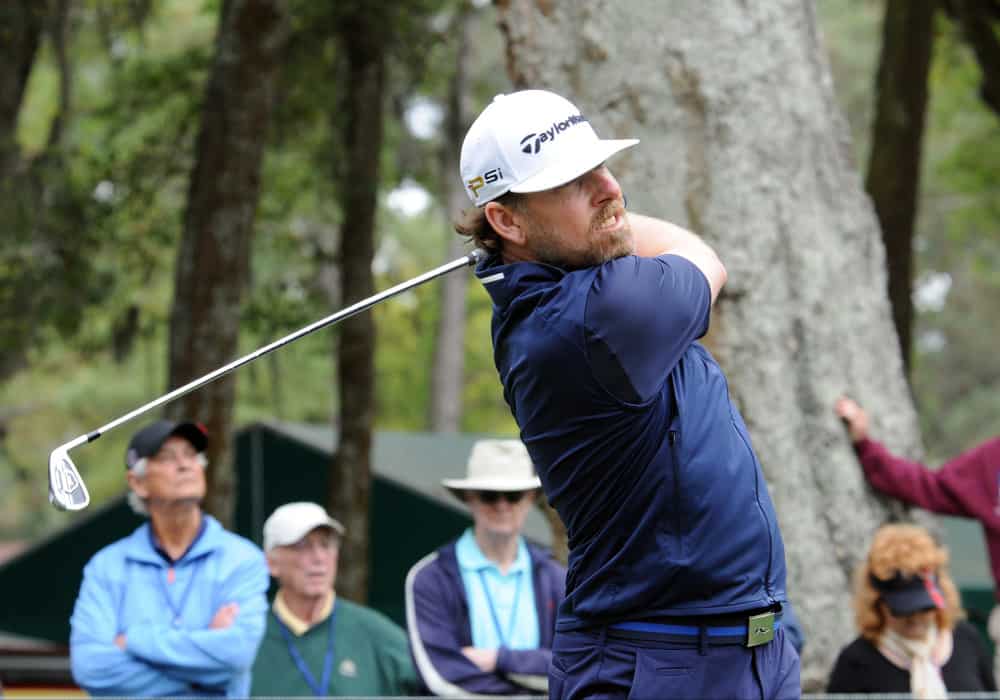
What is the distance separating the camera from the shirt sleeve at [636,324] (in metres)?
2.96

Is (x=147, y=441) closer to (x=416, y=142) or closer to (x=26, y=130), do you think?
(x=416, y=142)

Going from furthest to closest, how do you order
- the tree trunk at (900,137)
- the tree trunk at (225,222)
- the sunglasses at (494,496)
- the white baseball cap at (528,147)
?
the tree trunk at (900,137) → the tree trunk at (225,222) → the sunglasses at (494,496) → the white baseball cap at (528,147)

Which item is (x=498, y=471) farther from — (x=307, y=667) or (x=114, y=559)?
(x=114, y=559)

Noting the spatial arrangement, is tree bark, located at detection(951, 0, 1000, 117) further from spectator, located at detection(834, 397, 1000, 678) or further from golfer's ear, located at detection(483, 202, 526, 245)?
golfer's ear, located at detection(483, 202, 526, 245)

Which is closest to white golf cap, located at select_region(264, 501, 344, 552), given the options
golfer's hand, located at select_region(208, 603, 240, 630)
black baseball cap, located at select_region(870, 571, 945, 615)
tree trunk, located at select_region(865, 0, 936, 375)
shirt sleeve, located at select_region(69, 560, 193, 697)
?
golfer's hand, located at select_region(208, 603, 240, 630)

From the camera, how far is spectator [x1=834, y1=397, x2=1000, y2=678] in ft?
19.4

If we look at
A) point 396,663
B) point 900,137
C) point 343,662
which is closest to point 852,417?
point 396,663

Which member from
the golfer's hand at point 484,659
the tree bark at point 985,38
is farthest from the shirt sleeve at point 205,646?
the tree bark at point 985,38

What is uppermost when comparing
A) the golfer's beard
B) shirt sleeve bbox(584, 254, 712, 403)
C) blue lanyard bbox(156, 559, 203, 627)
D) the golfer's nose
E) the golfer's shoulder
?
the golfer's nose

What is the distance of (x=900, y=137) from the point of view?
11.0m

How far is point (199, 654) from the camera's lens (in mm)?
5219

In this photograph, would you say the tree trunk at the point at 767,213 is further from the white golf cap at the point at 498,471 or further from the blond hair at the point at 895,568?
the white golf cap at the point at 498,471

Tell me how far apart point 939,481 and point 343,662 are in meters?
2.45

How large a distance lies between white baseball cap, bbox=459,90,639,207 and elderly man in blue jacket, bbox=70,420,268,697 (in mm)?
2668
